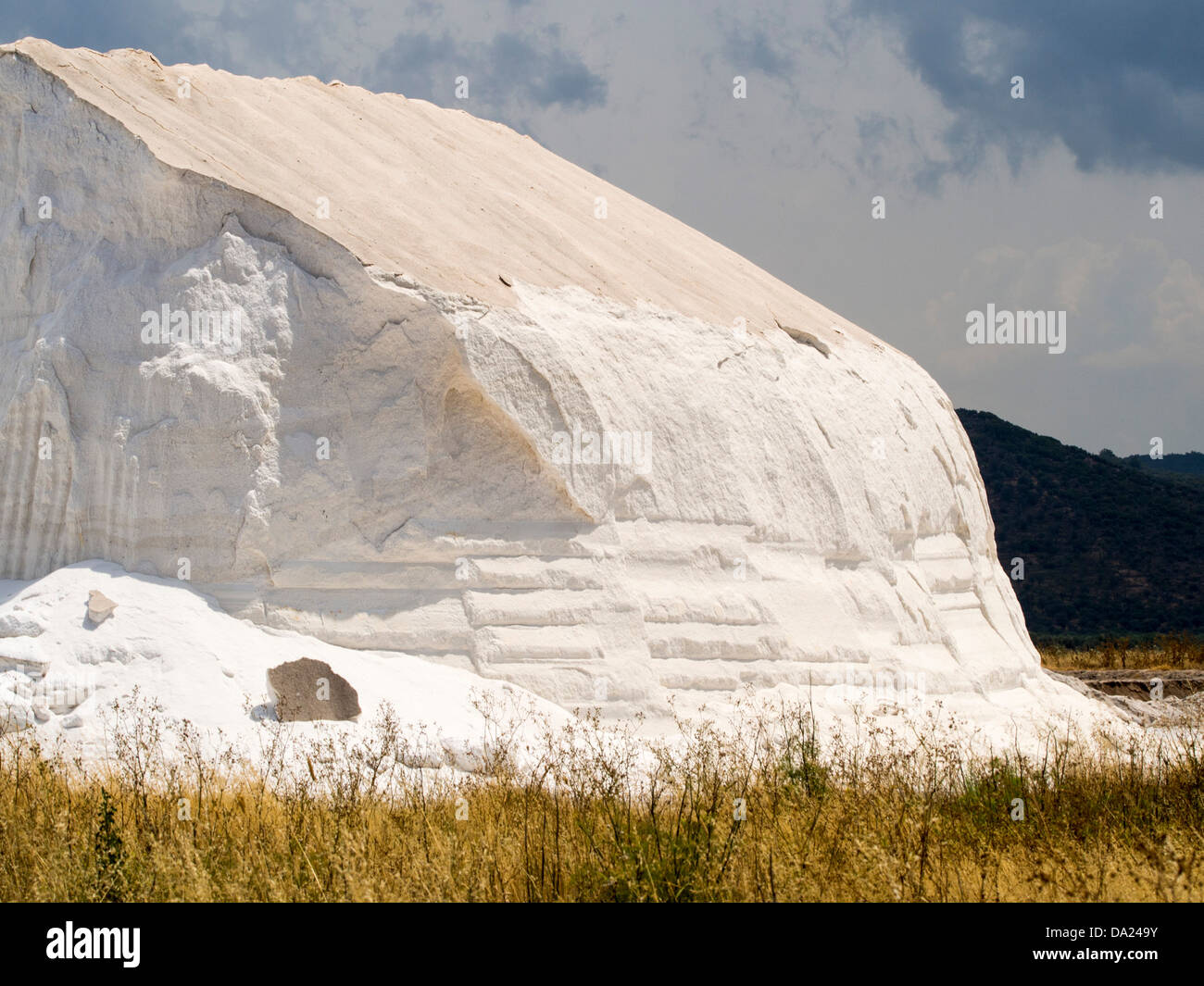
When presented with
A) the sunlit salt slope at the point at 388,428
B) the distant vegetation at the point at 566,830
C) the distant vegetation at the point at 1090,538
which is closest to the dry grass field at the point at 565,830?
the distant vegetation at the point at 566,830

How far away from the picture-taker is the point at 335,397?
8328mm

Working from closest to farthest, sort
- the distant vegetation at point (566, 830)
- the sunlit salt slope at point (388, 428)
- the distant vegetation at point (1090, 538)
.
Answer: the distant vegetation at point (566, 830) → the sunlit salt slope at point (388, 428) → the distant vegetation at point (1090, 538)

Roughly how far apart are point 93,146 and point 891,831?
23.1 ft

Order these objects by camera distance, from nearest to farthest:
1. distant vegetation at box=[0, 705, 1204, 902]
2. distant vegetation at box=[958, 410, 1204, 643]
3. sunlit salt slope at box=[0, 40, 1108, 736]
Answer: distant vegetation at box=[0, 705, 1204, 902] < sunlit salt slope at box=[0, 40, 1108, 736] < distant vegetation at box=[958, 410, 1204, 643]

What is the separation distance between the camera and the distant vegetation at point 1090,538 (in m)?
30.3

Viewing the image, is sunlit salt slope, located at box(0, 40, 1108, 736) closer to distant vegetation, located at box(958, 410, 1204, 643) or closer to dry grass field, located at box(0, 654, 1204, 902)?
dry grass field, located at box(0, 654, 1204, 902)

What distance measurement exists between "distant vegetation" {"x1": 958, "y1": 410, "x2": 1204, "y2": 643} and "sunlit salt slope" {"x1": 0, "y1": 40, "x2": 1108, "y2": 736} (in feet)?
66.1

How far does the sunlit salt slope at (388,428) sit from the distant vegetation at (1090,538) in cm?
2015

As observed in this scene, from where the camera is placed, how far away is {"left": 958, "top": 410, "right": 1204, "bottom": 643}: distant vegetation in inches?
1193

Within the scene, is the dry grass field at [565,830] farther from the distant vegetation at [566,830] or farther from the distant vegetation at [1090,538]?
the distant vegetation at [1090,538]

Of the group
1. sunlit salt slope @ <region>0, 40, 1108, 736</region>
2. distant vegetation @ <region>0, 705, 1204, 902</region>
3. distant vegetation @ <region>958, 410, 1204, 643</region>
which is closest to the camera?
distant vegetation @ <region>0, 705, 1204, 902</region>

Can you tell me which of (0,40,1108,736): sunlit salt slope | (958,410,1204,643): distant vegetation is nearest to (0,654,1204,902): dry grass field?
(0,40,1108,736): sunlit salt slope
